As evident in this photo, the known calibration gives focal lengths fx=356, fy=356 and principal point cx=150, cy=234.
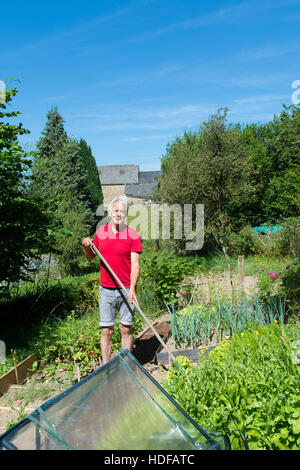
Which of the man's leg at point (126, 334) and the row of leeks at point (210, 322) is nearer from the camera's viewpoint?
the man's leg at point (126, 334)

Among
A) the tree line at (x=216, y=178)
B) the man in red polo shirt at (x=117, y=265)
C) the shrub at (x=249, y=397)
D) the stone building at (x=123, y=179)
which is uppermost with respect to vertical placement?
the stone building at (x=123, y=179)

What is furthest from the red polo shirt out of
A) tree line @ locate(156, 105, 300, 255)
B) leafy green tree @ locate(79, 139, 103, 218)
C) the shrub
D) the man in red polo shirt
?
leafy green tree @ locate(79, 139, 103, 218)

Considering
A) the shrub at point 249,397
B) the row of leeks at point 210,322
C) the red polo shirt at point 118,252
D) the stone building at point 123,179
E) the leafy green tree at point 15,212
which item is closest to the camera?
the shrub at point 249,397

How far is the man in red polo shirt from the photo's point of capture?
3.23m

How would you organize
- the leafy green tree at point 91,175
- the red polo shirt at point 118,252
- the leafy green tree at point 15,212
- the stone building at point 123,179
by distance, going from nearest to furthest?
1. the red polo shirt at point 118,252
2. the leafy green tree at point 15,212
3. the leafy green tree at point 91,175
4. the stone building at point 123,179

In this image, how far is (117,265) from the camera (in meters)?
3.22

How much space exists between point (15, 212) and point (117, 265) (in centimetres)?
202

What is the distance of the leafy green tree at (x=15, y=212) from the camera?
417cm

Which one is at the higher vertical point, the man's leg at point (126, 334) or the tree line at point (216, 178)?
the tree line at point (216, 178)

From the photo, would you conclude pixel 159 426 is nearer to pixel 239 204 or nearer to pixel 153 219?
pixel 153 219

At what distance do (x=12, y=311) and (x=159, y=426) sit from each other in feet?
19.5

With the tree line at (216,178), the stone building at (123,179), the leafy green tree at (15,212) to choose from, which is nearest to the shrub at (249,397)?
the leafy green tree at (15,212)

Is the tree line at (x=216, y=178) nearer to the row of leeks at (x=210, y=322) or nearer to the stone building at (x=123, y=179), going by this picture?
the row of leeks at (x=210, y=322)

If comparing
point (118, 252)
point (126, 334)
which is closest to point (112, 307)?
point (126, 334)
